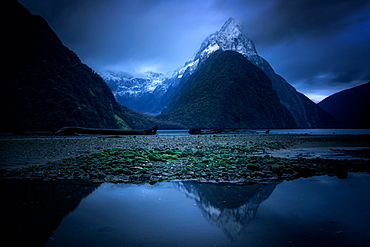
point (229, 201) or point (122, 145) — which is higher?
point (122, 145)

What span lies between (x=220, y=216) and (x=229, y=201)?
1174 millimetres

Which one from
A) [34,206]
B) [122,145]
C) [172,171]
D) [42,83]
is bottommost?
[34,206]

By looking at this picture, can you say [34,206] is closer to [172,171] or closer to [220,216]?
[220,216]

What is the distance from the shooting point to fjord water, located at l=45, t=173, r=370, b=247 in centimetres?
405

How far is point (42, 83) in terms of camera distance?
9169 centimetres

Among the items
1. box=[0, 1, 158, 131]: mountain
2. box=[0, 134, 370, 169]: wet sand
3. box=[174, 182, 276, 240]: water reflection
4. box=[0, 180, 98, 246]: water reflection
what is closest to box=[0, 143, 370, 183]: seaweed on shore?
box=[174, 182, 276, 240]: water reflection

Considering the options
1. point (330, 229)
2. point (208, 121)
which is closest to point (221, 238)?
point (330, 229)

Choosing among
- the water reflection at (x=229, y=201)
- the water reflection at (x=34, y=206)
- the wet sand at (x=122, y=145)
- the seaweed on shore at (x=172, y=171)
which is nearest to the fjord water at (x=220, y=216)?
the water reflection at (x=229, y=201)

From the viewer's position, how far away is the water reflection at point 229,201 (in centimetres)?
498

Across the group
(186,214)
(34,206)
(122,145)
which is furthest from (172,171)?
(122,145)

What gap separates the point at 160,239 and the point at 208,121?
18959cm

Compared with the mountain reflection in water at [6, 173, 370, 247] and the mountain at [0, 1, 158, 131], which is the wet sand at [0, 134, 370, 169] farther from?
the mountain at [0, 1, 158, 131]

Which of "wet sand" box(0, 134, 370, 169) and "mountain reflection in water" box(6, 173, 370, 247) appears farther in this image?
"wet sand" box(0, 134, 370, 169)

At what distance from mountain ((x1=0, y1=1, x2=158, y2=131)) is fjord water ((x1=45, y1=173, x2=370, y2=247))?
86.1 m
